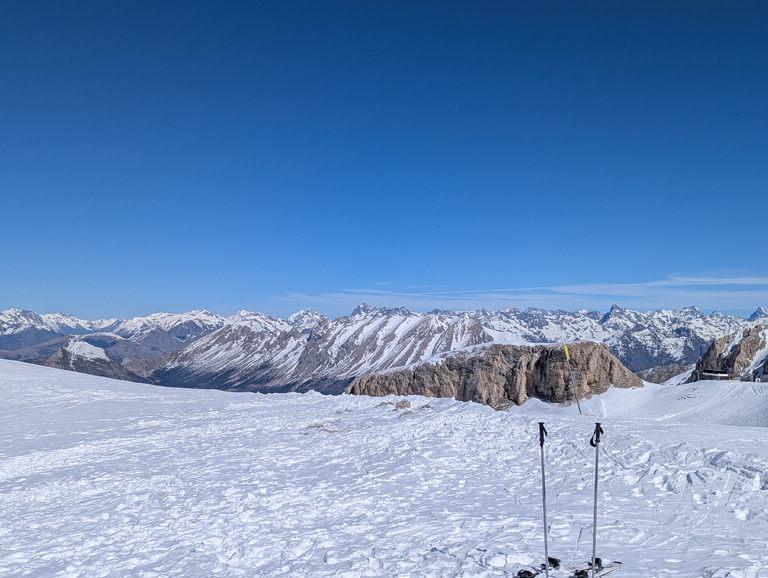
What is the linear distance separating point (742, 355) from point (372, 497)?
324ft

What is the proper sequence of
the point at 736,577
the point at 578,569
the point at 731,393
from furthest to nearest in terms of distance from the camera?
1. the point at 731,393
2. the point at 578,569
3. the point at 736,577

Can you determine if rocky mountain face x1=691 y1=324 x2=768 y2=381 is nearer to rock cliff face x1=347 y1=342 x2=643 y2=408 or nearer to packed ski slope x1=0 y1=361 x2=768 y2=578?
rock cliff face x1=347 y1=342 x2=643 y2=408

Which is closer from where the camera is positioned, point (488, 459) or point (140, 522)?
point (140, 522)

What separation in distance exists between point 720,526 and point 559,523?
11.3 ft

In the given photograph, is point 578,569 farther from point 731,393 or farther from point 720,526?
point 731,393

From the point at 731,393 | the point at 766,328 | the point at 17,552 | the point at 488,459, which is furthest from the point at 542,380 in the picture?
the point at 17,552

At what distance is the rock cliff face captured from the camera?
202ft

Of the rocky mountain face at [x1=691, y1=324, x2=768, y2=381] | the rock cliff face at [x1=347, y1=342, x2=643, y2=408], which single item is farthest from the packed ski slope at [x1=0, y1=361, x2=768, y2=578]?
the rocky mountain face at [x1=691, y1=324, x2=768, y2=381]

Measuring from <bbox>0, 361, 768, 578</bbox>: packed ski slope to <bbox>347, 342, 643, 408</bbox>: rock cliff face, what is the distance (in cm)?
4040

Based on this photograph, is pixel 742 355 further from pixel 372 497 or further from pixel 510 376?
pixel 372 497

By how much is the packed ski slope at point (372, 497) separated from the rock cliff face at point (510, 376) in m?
40.4

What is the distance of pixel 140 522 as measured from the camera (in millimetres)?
12562

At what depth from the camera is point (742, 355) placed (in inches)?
3305

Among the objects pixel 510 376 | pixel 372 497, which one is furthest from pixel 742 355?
pixel 372 497
